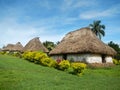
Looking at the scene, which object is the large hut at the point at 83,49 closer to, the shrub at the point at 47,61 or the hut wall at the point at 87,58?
the hut wall at the point at 87,58

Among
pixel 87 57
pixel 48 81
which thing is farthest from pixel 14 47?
pixel 48 81

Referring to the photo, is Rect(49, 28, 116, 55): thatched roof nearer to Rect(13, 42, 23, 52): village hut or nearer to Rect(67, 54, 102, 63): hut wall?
Rect(67, 54, 102, 63): hut wall

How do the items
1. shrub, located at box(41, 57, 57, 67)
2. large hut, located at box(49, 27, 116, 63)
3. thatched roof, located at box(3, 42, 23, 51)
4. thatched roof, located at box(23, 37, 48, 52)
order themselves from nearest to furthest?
shrub, located at box(41, 57, 57, 67) → large hut, located at box(49, 27, 116, 63) → thatched roof, located at box(23, 37, 48, 52) → thatched roof, located at box(3, 42, 23, 51)

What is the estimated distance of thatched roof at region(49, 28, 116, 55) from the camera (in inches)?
1096

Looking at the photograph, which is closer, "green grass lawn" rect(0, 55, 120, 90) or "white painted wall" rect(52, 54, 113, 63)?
"green grass lawn" rect(0, 55, 120, 90)

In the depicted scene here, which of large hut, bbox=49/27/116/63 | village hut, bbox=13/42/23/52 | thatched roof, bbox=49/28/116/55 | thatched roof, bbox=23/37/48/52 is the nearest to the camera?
thatched roof, bbox=49/28/116/55

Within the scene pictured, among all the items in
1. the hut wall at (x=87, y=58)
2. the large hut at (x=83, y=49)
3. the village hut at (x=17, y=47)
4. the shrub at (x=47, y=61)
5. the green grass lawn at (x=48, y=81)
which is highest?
the village hut at (x=17, y=47)

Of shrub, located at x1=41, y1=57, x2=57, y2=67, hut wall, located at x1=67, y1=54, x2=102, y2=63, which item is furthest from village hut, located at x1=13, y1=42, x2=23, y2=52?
shrub, located at x1=41, y1=57, x2=57, y2=67

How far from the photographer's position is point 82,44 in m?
28.8

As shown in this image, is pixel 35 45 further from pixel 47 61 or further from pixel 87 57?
pixel 47 61

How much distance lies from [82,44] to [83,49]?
1.36 metres

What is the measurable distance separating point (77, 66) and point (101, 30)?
116 ft

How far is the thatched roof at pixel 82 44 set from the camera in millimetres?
27828

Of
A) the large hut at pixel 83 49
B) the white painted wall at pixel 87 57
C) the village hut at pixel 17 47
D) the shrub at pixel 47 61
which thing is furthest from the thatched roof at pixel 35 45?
the shrub at pixel 47 61
